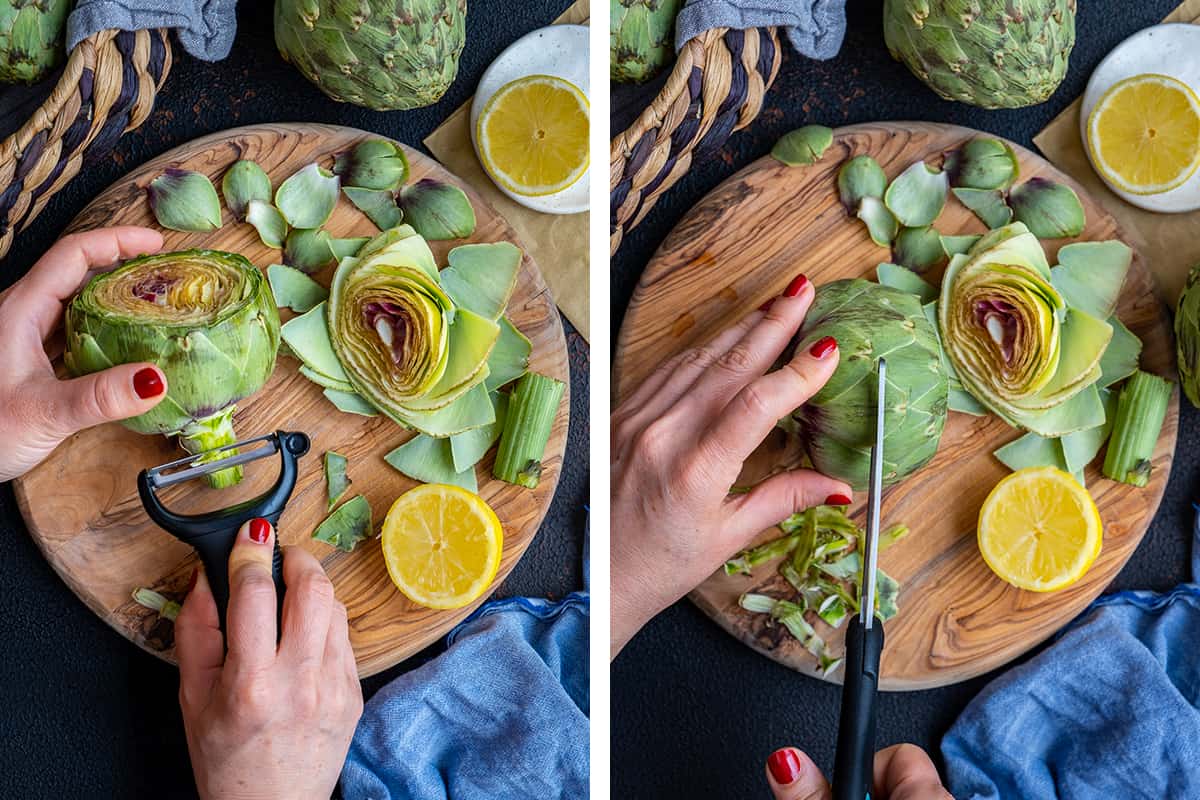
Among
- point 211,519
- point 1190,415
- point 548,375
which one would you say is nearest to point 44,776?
point 211,519

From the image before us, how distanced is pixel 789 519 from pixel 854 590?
0.23 ft

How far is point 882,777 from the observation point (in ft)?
2.35

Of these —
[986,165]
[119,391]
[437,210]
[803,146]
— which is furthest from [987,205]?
[119,391]

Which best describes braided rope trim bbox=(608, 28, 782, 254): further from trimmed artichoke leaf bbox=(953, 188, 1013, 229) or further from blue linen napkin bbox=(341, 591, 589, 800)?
blue linen napkin bbox=(341, 591, 589, 800)

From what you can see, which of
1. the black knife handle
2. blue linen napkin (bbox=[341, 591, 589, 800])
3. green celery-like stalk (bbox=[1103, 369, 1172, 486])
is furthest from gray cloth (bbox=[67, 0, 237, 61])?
green celery-like stalk (bbox=[1103, 369, 1172, 486])

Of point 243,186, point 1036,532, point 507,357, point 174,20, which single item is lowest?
point 1036,532

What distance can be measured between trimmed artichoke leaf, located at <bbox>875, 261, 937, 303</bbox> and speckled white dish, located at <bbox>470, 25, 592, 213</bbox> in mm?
217

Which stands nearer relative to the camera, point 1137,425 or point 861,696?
point 861,696

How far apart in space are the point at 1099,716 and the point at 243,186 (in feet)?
2.29

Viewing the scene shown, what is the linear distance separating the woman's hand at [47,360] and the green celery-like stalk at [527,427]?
0.74ft

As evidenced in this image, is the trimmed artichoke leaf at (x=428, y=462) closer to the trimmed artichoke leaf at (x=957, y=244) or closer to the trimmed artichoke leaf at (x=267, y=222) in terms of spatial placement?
the trimmed artichoke leaf at (x=267, y=222)

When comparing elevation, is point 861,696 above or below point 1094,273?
below

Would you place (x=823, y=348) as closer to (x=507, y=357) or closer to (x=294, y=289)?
(x=507, y=357)

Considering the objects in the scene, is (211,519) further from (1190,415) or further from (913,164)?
(1190,415)
